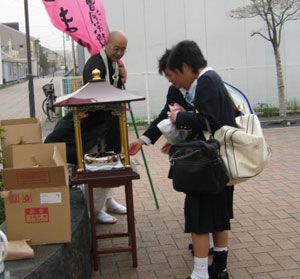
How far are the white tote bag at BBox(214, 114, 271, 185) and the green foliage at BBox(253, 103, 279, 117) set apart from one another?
939 centimetres

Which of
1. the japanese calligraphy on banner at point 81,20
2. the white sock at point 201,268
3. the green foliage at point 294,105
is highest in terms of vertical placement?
the japanese calligraphy on banner at point 81,20

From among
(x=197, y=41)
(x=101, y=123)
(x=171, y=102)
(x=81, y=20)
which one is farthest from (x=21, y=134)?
(x=197, y=41)

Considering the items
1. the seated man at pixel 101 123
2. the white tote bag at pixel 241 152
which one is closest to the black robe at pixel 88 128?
the seated man at pixel 101 123

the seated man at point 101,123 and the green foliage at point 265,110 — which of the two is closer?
the seated man at point 101,123

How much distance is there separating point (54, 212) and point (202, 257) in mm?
1045

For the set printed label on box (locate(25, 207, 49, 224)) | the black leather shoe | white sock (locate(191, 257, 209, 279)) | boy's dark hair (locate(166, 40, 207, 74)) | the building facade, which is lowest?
the black leather shoe

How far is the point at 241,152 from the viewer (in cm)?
273

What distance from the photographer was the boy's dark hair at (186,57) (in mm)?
2857

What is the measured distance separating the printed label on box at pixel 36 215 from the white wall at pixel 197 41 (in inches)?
340

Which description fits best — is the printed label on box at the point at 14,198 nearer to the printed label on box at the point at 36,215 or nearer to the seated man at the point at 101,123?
the printed label on box at the point at 36,215

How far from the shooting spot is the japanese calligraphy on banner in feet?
12.3

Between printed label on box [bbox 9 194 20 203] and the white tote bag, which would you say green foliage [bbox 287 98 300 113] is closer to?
the white tote bag

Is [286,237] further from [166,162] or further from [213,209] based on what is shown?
[166,162]

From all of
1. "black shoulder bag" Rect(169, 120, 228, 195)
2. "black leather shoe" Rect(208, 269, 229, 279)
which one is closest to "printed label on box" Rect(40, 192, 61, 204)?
"black shoulder bag" Rect(169, 120, 228, 195)
